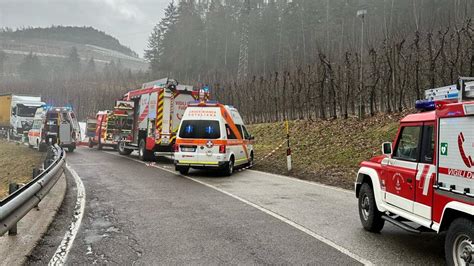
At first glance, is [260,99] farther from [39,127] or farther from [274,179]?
[274,179]

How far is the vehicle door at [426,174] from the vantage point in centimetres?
549

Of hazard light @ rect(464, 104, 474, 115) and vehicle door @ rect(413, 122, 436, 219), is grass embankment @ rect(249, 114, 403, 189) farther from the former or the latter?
hazard light @ rect(464, 104, 474, 115)

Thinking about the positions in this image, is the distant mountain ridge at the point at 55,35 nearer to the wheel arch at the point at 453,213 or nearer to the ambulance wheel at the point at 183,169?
the ambulance wheel at the point at 183,169

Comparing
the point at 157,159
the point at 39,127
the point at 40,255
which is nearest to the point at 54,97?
the point at 39,127

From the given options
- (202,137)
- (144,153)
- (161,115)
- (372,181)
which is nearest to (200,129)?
(202,137)

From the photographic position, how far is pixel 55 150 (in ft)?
48.7

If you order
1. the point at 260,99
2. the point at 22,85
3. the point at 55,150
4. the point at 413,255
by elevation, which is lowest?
the point at 413,255

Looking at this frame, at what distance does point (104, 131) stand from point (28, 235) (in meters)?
24.6

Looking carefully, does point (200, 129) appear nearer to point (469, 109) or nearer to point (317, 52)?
point (469, 109)

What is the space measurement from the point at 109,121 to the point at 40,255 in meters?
23.0

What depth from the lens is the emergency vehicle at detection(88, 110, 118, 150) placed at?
2793 centimetres

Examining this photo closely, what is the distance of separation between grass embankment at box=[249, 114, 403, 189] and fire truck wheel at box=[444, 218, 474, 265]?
7.70m

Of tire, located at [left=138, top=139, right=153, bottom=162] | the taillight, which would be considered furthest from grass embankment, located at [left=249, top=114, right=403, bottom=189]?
tire, located at [left=138, top=139, right=153, bottom=162]

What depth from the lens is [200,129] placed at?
605 inches
